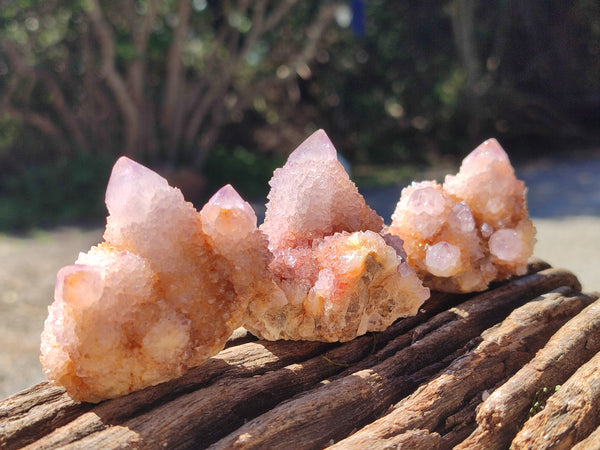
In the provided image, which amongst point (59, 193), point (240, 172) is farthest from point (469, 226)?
point (240, 172)

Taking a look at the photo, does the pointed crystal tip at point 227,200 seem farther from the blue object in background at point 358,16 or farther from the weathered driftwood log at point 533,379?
the blue object in background at point 358,16

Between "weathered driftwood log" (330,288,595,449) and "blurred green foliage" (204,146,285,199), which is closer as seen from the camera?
"weathered driftwood log" (330,288,595,449)

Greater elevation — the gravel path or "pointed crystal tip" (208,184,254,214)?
the gravel path

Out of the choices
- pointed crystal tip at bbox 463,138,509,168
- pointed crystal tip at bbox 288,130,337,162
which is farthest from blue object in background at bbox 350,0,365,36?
pointed crystal tip at bbox 288,130,337,162

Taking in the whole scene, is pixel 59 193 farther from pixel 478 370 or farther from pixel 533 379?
pixel 533 379

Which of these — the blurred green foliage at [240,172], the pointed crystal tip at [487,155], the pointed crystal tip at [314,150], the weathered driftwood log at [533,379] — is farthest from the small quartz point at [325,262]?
the blurred green foliage at [240,172]

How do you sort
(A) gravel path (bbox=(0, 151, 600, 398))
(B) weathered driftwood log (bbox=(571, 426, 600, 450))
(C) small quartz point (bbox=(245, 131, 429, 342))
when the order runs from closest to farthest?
(B) weathered driftwood log (bbox=(571, 426, 600, 450)), (C) small quartz point (bbox=(245, 131, 429, 342)), (A) gravel path (bbox=(0, 151, 600, 398))

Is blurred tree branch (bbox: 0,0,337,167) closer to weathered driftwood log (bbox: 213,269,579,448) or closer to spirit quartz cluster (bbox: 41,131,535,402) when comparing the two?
spirit quartz cluster (bbox: 41,131,535,402)
